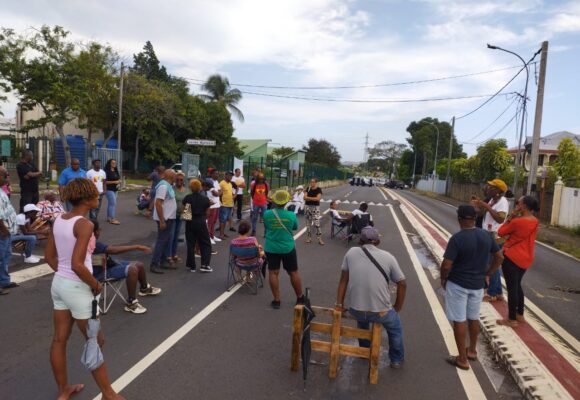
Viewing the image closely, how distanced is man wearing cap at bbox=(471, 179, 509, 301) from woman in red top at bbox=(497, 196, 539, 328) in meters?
0.49

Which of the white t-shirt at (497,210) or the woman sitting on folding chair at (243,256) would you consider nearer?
the white t-shirt at (497,210)

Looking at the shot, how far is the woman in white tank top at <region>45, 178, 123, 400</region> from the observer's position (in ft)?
10.2

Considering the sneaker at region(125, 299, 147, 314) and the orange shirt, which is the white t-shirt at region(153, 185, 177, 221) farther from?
the orange shirt

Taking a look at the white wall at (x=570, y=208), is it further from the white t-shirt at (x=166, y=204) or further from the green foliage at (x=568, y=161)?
the white t-shirt at (x=166, y=204)

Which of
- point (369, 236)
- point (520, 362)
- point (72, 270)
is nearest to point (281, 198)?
point (369, 236)

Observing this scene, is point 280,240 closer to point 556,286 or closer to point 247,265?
point 247,265

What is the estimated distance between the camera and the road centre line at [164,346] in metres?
3.83

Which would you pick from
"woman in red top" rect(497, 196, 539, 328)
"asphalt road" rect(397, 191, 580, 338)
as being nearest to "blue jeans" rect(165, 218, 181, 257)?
"woman in red top" rect(497, 196, 539, 328)

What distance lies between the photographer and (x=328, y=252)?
33.0 feet

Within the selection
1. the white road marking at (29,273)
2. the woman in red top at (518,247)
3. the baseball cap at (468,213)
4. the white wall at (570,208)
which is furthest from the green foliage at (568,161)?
the white road marking at (29,273)

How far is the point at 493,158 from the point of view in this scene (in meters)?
35.2

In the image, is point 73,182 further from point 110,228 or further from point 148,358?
point 110,228

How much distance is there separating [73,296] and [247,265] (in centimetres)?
352

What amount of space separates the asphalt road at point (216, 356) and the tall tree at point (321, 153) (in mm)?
81406
